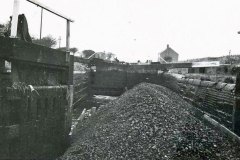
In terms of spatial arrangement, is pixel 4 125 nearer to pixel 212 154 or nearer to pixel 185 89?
pixel 212 154

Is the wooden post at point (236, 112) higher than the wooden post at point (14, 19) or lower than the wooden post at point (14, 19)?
lower

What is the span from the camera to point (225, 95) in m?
6.67

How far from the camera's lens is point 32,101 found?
18.0 ft

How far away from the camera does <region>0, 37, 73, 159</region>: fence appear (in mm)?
4789

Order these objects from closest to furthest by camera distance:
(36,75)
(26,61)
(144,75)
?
(26,61)
(36,75)
(144,75)

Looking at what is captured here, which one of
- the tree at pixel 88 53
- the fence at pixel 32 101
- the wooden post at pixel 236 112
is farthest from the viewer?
the tree at pixel 88 53

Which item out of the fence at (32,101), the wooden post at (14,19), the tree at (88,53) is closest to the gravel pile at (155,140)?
the fence at (32,101)

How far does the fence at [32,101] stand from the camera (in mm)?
4789

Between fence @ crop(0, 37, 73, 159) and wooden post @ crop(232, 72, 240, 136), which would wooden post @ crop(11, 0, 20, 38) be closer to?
fence @ crop(0, 37, 73, 159)

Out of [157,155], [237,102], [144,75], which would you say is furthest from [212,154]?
[144,75]

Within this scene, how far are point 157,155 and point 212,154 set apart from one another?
1.20m

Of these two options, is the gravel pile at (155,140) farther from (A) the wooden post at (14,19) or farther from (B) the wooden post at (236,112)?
(A) the wooden post at (14,19)

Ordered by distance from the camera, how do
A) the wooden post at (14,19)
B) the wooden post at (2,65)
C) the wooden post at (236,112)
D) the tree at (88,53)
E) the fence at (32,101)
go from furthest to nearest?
the tree at (88,53), the wooden post at (236,112), the wooden post at (14,19), the fence at (32,101), the wooden post at (2,65)

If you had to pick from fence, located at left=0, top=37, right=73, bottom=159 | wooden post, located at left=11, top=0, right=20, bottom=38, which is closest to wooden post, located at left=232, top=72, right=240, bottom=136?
fence, located at left=0, top=37, right=73, bottom=159
